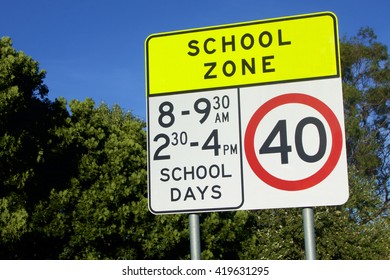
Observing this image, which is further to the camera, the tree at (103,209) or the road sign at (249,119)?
the tree at (103,209)

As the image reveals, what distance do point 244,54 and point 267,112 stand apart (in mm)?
386

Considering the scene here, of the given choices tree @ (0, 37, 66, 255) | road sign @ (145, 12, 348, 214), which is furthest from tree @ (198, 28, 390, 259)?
road sign @ (145, 12, 348, 214)

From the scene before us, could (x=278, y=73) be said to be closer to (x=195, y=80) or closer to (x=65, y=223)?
(x=195, y=80)

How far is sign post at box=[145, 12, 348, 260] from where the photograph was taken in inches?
148

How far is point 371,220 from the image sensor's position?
32500 millimetres

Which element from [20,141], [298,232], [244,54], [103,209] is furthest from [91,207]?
[244,54]

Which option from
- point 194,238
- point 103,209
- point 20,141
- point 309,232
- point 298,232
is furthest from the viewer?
point 298,232

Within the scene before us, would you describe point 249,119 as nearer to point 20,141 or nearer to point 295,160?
point 295,160

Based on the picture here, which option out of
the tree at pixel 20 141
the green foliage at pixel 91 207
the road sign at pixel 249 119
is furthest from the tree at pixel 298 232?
the road sign at pixel 249 119

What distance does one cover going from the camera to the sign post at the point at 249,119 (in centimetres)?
376

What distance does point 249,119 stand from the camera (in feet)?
12.6

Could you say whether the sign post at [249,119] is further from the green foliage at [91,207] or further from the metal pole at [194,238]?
the green foliage at [91,207]
